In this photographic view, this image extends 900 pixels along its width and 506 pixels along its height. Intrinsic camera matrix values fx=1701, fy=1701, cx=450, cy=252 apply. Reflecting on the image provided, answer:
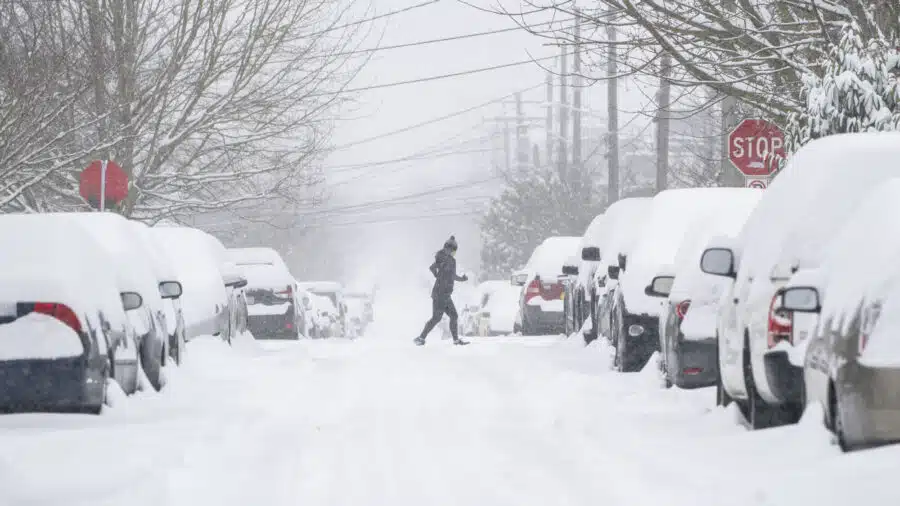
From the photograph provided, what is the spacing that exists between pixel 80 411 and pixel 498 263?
220 ft

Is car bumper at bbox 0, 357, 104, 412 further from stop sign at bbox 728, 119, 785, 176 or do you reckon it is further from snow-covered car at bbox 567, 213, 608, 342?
stop sign at bbox 728, 119, 785, 176

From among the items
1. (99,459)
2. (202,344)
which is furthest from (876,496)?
(202,344)

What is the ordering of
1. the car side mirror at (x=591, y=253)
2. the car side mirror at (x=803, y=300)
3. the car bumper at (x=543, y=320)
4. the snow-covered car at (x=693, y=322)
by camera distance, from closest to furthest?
1. the car side mirror at (x=803, y=300)
2. the snow-covered car at (x=693, y=322)
3. the car side mirror at (x=591, y=253)
4. the car bumper at (x=543, y=320)

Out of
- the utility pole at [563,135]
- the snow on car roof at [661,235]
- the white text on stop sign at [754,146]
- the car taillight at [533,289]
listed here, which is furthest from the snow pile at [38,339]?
the utility pole at [563,135]

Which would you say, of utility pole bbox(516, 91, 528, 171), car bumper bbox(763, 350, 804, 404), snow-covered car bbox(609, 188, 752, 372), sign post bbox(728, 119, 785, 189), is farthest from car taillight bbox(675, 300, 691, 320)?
utility pole bbox(516, 91, 528, 171)

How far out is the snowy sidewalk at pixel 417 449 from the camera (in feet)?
26.8

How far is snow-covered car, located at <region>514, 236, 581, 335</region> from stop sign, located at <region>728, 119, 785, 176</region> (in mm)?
8370

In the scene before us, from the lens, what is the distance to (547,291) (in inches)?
1164

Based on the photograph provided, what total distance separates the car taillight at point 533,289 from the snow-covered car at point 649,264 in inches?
477

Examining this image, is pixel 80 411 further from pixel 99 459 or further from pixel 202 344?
pixel 202 344

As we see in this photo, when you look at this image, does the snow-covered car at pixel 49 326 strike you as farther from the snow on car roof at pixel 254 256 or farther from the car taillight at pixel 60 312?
the snow on car roof at pixel 254 256

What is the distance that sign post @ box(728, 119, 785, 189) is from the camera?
20734 millimetres

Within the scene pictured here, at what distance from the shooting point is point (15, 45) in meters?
25.4

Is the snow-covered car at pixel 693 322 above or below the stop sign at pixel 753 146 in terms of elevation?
below
